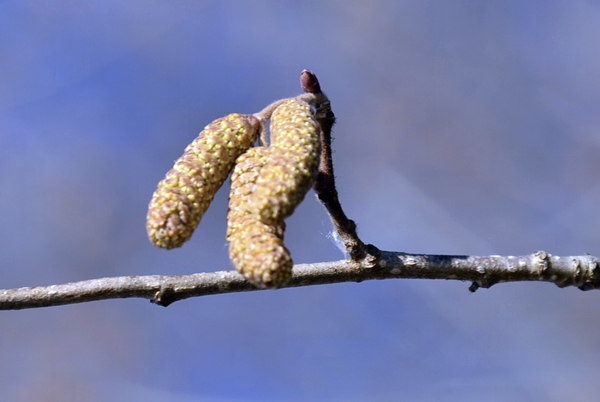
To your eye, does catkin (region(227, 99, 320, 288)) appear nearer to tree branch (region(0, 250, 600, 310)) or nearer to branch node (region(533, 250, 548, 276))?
tree branch (region(0, 250, 600, 310))

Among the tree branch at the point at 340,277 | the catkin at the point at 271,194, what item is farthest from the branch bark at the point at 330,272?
the catkin at the point at 271,194

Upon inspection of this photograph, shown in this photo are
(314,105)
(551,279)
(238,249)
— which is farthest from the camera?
(551,279)

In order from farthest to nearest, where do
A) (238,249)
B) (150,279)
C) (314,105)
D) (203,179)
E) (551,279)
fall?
(551,279)
(150,279)
(314,105)
(203,179)
(238,249)

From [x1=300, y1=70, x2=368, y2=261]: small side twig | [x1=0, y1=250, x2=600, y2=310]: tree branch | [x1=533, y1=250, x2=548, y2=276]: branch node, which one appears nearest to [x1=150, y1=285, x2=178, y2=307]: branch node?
[x1=0, y1=250, x2=600, y2=310]: tree branch

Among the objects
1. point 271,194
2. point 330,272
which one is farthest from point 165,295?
point 271,194

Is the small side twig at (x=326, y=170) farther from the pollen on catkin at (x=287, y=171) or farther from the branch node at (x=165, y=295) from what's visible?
the branch node at (x=165, y=295)

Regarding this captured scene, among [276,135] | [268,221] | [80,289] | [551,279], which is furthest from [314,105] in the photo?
[551,279]

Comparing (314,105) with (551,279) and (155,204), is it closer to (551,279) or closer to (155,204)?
(155,204)

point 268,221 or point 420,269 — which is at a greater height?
point 420,269
